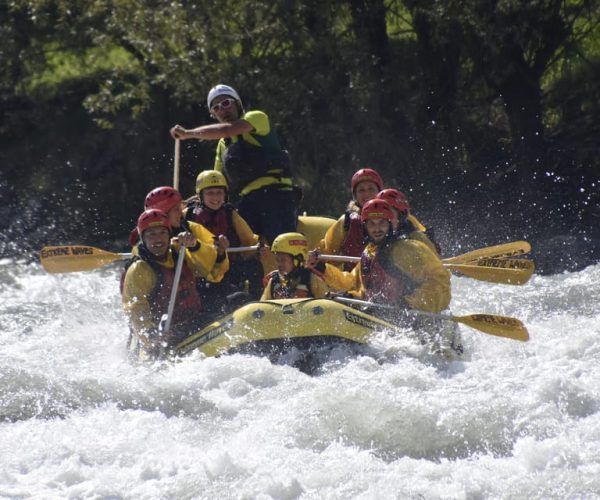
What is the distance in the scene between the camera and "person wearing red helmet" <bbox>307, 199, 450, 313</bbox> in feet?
29.3

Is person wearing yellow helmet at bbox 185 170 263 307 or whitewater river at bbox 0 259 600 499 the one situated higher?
person wearing yellow helmet at bbox 185 170 263 307

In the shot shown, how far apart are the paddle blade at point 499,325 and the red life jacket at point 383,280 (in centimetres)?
46

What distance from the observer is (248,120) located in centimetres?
1018

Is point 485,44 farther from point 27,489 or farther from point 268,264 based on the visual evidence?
point 27,489

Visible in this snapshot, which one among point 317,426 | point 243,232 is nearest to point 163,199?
point 243,232

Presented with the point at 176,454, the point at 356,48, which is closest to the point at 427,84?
the point at 356,48

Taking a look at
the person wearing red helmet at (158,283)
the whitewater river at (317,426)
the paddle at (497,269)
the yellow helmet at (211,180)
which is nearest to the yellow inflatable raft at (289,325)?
the whitewater river at (317,426)

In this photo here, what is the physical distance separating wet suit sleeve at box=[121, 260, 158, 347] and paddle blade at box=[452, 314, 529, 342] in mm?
2357

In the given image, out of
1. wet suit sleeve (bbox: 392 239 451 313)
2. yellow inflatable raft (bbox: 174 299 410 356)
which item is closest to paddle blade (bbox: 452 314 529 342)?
wet suit sleeve (bbox: 392 239 451 313)

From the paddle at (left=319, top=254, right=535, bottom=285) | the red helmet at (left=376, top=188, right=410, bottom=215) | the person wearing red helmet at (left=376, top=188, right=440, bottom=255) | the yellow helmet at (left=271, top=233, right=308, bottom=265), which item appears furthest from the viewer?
the paddle at (left=319, top=254, right=535, bottom=285)

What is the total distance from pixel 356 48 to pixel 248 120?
4.94 metres

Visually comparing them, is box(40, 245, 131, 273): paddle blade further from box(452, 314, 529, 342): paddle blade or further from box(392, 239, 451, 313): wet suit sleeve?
box(452, 314, 529, 342): paddle blade

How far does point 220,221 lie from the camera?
10.1m

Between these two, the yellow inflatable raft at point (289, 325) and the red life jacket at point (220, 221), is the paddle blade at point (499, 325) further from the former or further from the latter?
the red life jacket at point (220, 221)
